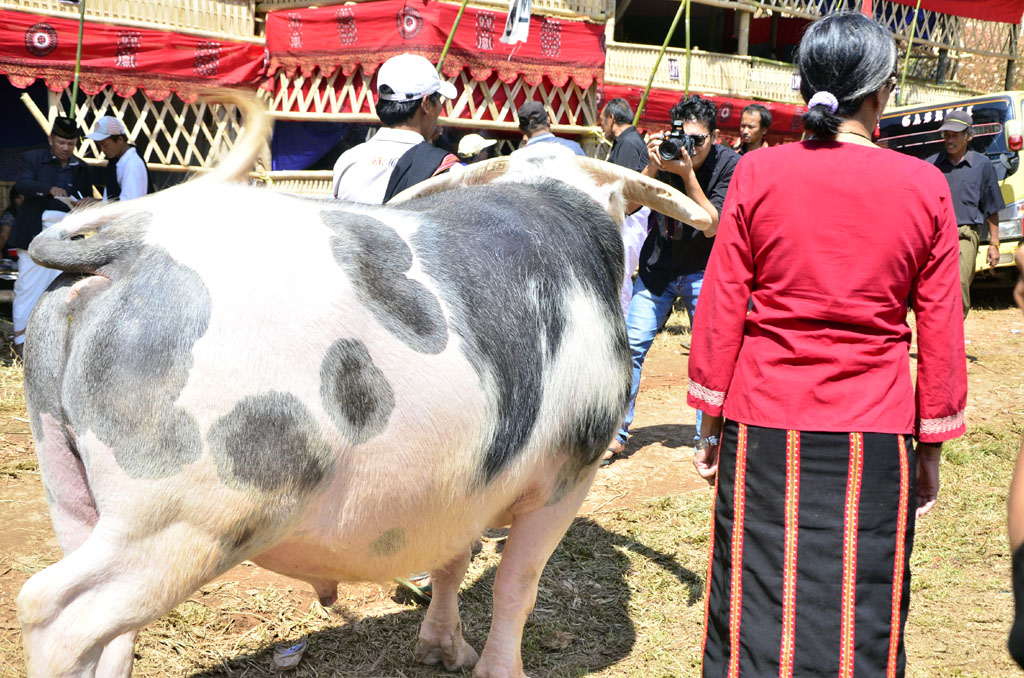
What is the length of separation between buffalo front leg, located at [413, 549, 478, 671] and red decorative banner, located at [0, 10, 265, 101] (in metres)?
7.17

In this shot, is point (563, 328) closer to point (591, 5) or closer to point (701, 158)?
point (701, 158)

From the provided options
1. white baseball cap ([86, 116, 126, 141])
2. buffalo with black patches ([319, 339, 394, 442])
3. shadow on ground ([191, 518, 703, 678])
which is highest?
white baseball cap ([86, 116, 126, 141])

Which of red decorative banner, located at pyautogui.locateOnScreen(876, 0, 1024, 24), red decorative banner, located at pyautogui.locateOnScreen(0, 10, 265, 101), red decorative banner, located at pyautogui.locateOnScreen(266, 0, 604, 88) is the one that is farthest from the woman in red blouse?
red decorative banner, located at pyautogui.locateOnScreen(876, 0, 1024, 24)

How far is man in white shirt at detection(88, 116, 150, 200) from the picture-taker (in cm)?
696

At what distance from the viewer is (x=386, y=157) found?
3.39m

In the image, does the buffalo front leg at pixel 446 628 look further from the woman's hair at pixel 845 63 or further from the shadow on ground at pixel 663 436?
the shadow on ground at pixel 663 436

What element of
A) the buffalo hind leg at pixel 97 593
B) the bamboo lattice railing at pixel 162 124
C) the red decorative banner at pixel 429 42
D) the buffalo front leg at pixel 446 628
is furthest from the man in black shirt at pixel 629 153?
the bamboo lattice railing at pixel 162 124

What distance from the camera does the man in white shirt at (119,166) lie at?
696 cm

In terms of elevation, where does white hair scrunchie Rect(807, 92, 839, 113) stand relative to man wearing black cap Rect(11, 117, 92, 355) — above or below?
above

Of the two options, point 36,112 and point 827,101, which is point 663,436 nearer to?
point 827,101

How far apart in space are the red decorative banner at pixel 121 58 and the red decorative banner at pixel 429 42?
0.53 m

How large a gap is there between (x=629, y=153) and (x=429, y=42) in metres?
3.74

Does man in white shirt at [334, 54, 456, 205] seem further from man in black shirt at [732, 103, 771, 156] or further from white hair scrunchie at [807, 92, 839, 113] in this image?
man in black shirt at [732, 103, 771, 156]

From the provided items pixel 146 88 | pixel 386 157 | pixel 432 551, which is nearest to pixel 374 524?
pixel 432 551
